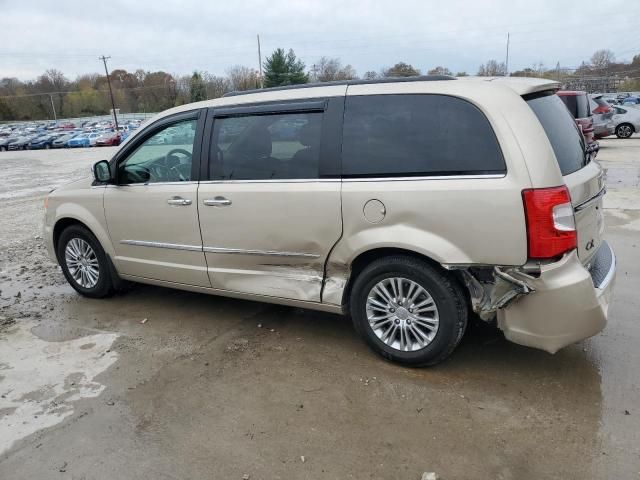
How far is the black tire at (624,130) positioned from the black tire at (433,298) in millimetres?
20109

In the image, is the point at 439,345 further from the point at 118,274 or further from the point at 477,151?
the point at 118,274

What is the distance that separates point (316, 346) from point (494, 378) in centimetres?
133

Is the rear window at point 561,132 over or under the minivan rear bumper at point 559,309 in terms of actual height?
over

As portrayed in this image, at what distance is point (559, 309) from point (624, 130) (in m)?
20.3

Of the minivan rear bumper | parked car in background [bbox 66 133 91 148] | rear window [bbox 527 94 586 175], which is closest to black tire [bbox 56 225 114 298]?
the minivan rear bumper

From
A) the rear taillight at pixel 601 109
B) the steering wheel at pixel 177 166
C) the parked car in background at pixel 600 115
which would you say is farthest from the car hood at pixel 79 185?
the rear taillight at pixel 601 109

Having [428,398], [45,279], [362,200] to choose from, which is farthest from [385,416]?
[45,279]

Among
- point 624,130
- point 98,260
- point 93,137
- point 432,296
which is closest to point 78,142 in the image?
point 93,137

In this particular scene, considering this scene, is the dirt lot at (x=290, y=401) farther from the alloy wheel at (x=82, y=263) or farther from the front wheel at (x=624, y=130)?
the front wheel at (x=624, y=130)

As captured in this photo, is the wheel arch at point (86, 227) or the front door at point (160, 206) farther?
the wheel arch at point (86, 227)

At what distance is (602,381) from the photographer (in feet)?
10.8

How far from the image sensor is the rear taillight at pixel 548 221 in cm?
292

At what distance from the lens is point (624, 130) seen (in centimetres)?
1983

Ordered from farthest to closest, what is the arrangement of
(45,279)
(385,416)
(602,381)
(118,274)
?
(45,279) < (118,274) < (602,381) < (385,416)
